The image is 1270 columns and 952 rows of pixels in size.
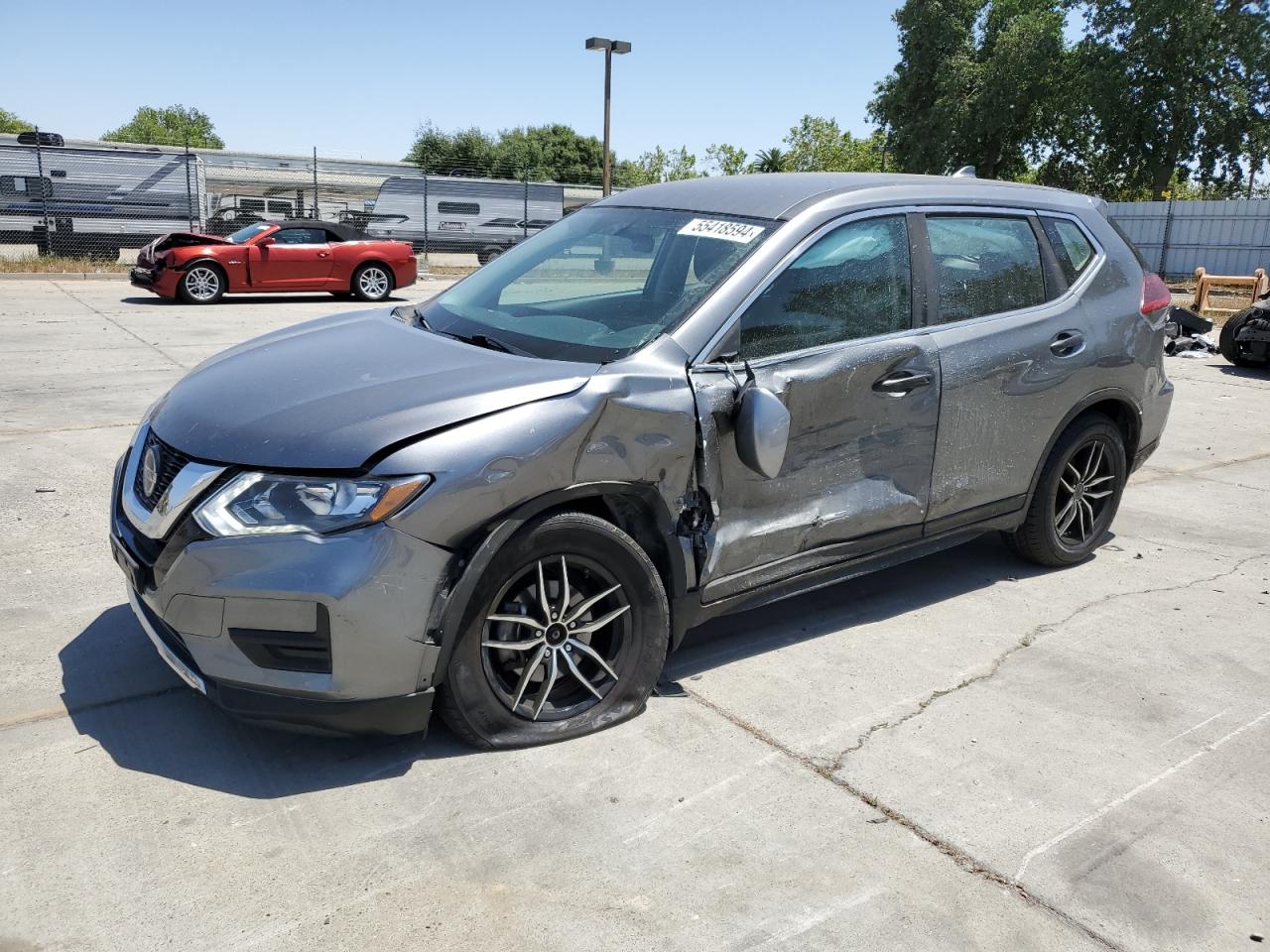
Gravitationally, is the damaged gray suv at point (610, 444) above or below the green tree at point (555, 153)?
below

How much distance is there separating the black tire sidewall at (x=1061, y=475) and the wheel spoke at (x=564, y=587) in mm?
2548

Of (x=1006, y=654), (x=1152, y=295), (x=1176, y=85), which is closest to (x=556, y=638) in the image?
(x=1006, y=654)

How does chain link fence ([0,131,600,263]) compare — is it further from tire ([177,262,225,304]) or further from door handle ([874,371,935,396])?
door handle ([874,371,935,396])

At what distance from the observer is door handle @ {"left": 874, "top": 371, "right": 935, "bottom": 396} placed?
3871 millimetres

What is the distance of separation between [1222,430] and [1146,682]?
5791 millimetres

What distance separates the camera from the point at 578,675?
3283mm

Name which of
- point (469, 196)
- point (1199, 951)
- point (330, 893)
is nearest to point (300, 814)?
point (330, 893)

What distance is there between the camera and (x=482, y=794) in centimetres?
302

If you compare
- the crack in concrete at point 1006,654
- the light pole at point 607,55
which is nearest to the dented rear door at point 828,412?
the crack in concrete at point 1006,654

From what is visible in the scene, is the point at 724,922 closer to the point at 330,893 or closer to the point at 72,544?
the point at 330,893

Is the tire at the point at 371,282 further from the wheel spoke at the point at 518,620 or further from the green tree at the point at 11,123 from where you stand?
the green tree at the point at 11,123

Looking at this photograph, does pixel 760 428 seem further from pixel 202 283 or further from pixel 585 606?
pixel 202 283

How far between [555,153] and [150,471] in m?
78.7

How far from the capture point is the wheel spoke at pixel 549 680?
10.6 ft
